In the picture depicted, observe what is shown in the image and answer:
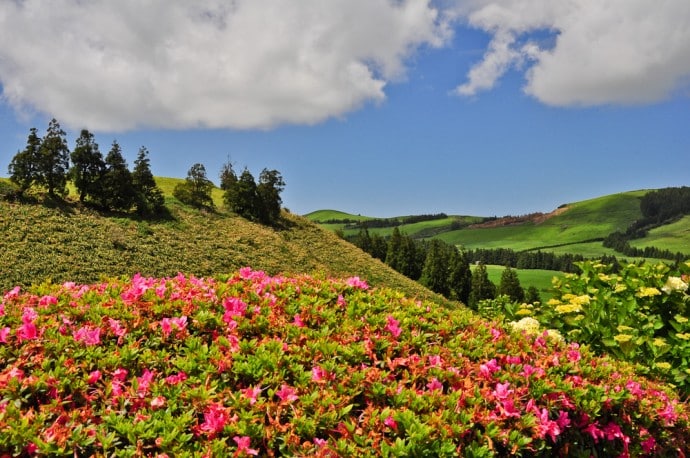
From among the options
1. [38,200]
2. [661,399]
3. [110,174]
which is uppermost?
[110,174]

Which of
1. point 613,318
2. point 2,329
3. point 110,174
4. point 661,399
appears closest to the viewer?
point 2,329

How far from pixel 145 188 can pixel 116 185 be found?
397 centimetres

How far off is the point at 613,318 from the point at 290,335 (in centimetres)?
502

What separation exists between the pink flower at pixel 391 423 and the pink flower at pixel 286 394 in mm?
624

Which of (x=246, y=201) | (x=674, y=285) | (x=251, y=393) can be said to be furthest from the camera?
(x=246, y=201)

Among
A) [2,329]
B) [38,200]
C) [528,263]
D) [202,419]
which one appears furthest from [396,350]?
[528,263]

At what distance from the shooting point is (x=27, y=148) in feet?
108

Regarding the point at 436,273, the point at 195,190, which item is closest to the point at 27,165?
the point at 195,190

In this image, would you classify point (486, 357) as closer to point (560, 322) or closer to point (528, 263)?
point (560, 322)

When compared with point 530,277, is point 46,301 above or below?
above

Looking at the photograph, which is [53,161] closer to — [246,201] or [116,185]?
[116,185]

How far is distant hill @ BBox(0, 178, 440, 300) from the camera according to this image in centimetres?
2691

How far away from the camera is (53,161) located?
3341 cm

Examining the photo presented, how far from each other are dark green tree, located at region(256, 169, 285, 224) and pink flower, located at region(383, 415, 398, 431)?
49911 mm
